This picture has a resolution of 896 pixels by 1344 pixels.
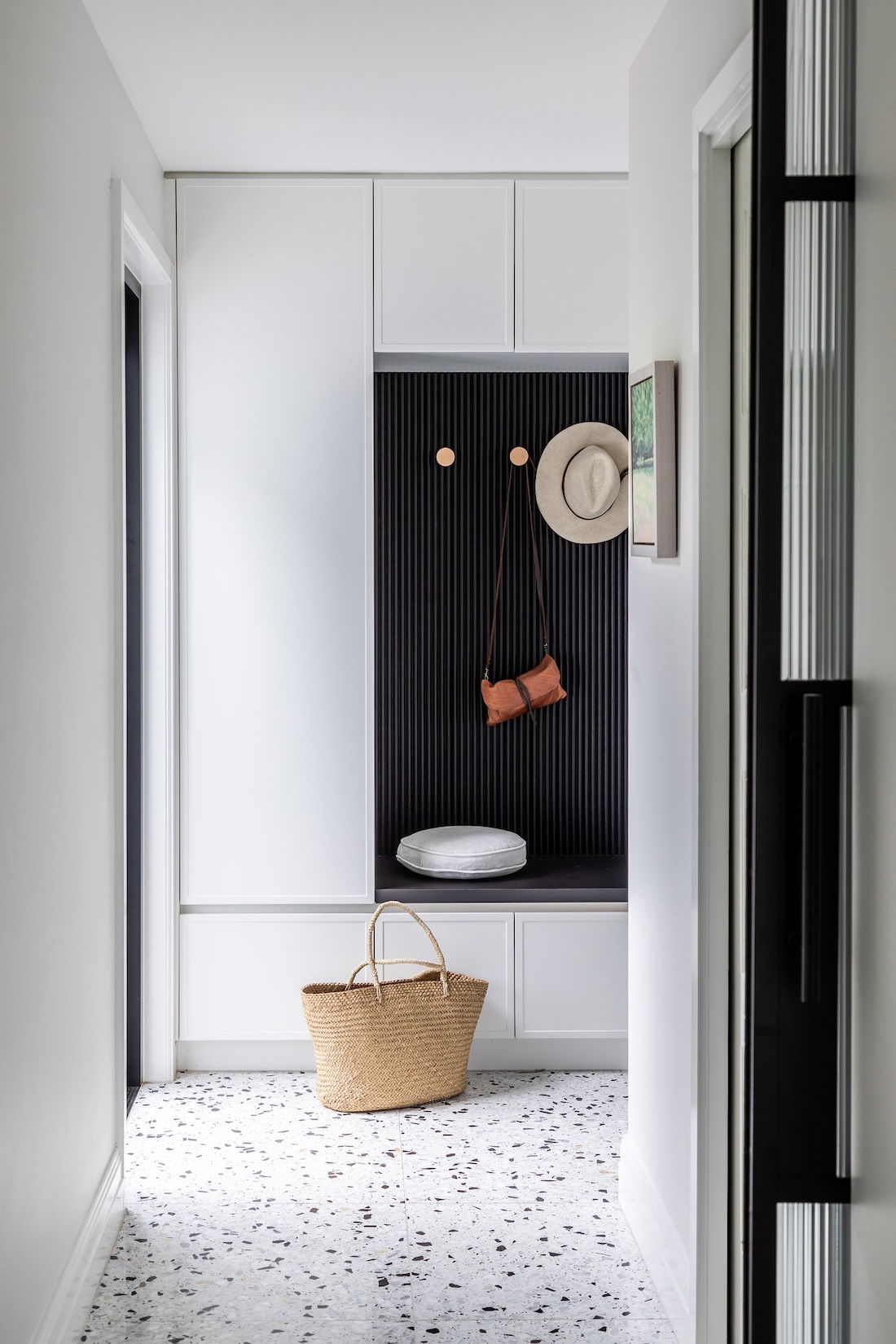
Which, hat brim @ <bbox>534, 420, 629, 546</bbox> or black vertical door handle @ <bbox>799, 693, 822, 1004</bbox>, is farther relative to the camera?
hat brim @ <bbox>534, 420, 629, 546</bbox>

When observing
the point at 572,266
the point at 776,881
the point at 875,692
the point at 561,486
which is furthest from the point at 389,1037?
the point at 572,266

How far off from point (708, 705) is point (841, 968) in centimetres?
78

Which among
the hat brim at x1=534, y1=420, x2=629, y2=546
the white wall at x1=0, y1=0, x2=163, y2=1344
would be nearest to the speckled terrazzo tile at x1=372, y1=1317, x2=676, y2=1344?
the white wall at x1=0, y1=0, x2=163, y2=1344

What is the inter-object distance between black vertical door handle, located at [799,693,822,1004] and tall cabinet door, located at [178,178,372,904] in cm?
235

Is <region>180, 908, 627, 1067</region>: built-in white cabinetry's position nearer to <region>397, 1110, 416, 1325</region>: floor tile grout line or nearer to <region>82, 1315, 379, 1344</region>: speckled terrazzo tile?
<region>397, 1110, 416, 1325</region>: floor tile grout line

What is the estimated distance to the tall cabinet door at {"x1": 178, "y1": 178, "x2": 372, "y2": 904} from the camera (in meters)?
3.73

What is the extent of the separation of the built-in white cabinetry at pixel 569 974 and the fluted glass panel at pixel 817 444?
2.33 metres

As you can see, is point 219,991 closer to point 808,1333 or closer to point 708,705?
point 708,705

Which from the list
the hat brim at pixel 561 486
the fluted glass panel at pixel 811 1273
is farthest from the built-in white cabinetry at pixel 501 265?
the fluted glass panel at pixel 811 1273

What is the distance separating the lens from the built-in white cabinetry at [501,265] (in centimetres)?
374

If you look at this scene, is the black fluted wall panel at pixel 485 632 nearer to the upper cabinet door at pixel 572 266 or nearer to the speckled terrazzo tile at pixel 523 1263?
the upper cabinet door at pixel 572 266

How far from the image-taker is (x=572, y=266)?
148 inches

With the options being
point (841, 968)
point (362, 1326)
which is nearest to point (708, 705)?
point (841, 968)

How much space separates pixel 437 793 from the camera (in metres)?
4.27
